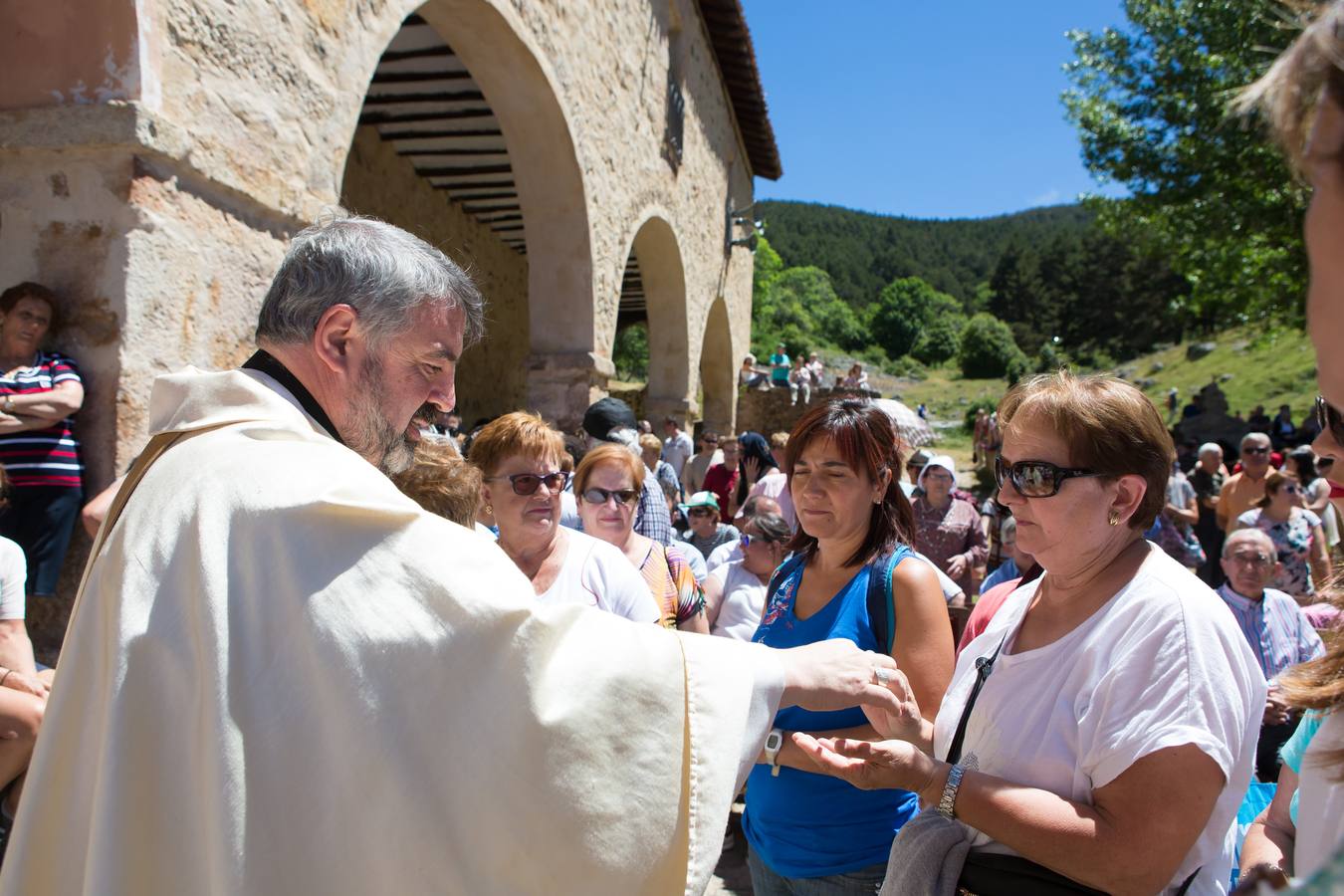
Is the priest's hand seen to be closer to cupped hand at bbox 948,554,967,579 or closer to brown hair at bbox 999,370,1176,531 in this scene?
brown hair at bbox 999,370,1176,531

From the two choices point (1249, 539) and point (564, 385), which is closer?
point (1249, 539)

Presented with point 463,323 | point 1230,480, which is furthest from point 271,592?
point 1230,480

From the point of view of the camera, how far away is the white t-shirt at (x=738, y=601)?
3.87 m

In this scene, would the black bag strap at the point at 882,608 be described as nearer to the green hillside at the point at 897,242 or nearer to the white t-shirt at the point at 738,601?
the white t-shirt at the point at 738,601

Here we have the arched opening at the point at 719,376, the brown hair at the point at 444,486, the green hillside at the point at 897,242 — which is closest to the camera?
the brown hair at the point at 444,486

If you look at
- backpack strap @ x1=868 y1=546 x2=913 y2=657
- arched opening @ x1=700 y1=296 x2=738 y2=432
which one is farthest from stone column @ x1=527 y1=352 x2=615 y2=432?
arched opening @ x1=700 y1=296 x2=738 y2=432

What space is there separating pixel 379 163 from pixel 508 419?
6956 millimetres

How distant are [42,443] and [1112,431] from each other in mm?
3293

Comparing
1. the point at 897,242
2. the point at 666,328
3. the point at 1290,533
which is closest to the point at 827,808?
the point at 1290,533

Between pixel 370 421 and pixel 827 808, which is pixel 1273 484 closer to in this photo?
pixel 827 808

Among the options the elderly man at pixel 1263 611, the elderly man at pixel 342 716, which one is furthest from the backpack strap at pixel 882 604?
the elderly man at pixel 1263 611

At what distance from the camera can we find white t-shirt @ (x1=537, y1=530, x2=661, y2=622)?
8.96ft

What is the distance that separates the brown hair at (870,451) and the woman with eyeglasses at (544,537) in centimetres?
66

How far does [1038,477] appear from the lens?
5.74 feet
